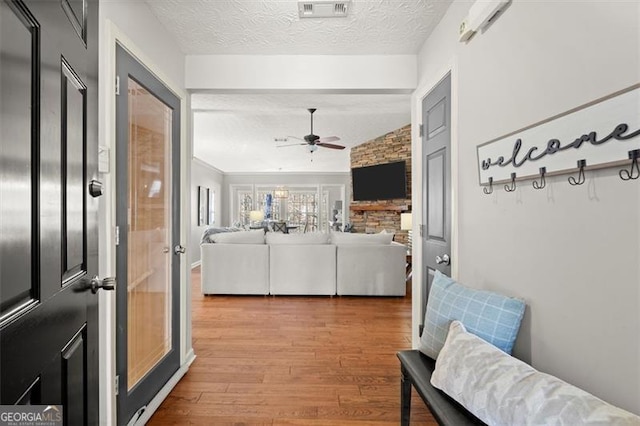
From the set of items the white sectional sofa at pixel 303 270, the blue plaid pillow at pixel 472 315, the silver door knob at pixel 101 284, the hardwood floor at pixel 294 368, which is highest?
the silver door knob at pixel 101 284

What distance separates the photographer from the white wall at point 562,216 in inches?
34.2

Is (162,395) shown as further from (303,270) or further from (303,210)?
(303,210)

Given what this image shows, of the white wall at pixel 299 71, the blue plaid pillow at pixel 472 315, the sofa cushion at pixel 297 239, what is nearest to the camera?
the blue plaid pillow at pixel 472 315

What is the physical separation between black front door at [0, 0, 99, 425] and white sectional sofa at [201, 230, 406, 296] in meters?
3.19

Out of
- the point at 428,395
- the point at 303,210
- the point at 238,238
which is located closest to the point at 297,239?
the point at 238,238

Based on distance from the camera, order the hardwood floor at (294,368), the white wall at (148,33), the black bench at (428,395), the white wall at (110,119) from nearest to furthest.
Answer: the black bench at (428,395), the white wall at (110,119), the white wall at (148,33), the hardwood floor at (294,368)

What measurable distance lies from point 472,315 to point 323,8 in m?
1.90

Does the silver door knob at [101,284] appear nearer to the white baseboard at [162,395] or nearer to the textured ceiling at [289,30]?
the white baseboard at [162,395]

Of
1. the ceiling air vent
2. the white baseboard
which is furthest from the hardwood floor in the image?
the ceiling air vent

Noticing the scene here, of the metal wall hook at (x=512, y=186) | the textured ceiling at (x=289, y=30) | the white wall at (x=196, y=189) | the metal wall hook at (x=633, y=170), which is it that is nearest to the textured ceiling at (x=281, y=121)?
the textured ceiling at (x=289, y=30)

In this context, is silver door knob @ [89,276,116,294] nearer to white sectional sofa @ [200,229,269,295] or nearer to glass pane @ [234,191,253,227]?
white sectional sofa @ [200,229,269,295]

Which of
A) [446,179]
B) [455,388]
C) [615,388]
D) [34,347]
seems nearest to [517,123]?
[446,179]

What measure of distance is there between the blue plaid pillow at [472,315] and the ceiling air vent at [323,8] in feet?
5.56

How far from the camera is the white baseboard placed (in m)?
1.72
